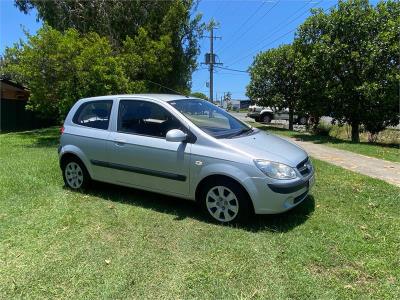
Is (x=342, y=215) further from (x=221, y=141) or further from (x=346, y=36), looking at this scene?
(x=346, y=36)

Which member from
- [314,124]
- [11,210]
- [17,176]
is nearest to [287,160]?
[11,210]

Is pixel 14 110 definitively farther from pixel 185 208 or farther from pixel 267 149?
pixel 267 149

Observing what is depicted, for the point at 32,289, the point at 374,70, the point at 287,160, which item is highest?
the point at 374,70

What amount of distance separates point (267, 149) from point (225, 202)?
838 mm

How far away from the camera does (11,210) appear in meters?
5.97

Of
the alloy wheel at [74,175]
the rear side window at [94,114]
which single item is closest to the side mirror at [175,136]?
the rear side window at [94,114]

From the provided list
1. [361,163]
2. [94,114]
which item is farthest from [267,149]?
[361,163]

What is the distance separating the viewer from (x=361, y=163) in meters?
9.52

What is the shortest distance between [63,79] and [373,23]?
1046 centimetres

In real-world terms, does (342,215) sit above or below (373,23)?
below

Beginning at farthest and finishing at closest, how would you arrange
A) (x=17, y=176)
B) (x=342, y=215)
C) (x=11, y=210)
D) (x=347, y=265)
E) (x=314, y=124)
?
1. (x=314, y=124)
2. (x=17, y=176)
3. (x=11, y=210)
4. (x=342, y=215)
5. (x=347, y=265)

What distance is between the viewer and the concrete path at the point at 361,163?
8.09 meters

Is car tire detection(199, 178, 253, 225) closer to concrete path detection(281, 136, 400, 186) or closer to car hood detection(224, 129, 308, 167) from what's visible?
car hood detection(224, 129, 308, 167)

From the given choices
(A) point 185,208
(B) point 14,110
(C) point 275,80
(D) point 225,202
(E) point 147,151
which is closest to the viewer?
(D) point 225,202
